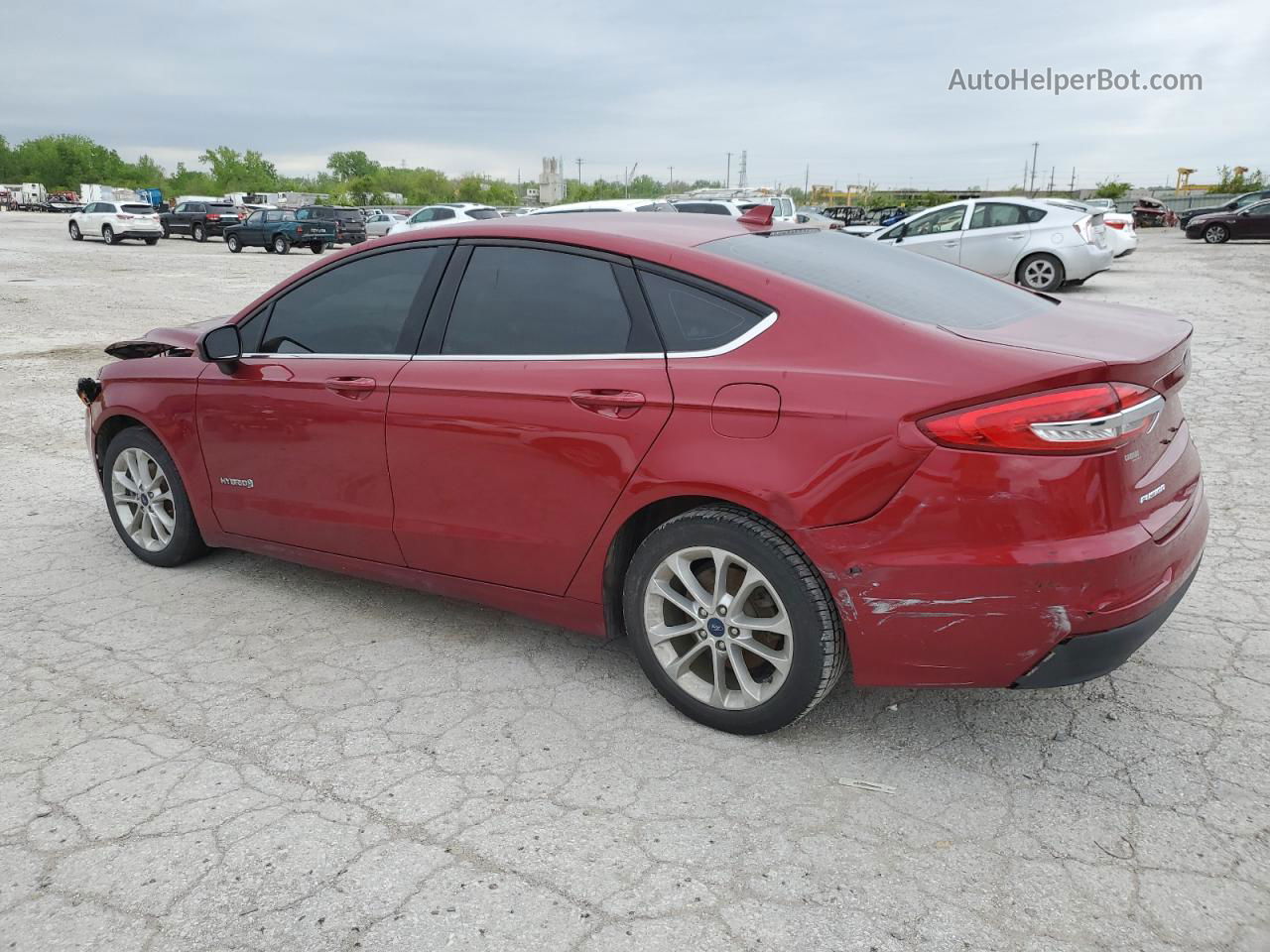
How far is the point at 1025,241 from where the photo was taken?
15727mm

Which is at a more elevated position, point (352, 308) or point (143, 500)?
point (352, 308)

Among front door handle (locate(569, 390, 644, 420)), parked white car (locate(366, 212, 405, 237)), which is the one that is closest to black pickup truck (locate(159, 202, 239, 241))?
parked white car (locate(366, 212, 405, 237))

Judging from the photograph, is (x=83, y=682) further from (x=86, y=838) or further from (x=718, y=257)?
(x=718, y=257)

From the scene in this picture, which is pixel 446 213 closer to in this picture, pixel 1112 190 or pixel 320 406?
pixel 320 406

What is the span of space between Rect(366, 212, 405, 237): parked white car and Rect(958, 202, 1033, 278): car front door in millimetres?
24450

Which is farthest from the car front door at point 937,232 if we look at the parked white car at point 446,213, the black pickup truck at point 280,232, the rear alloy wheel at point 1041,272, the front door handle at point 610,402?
the black pickup truck at point 280,232

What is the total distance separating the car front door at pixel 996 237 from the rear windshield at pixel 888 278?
13.1m

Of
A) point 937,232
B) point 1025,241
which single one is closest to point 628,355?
point 1025,241

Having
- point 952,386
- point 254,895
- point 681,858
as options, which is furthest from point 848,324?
point 254,895

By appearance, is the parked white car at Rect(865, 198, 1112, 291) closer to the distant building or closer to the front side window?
the front side window

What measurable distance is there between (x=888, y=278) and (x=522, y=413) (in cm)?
128

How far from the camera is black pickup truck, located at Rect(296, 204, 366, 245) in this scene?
32.9 meters

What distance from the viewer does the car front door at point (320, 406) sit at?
367 cm

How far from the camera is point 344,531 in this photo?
3.86m
